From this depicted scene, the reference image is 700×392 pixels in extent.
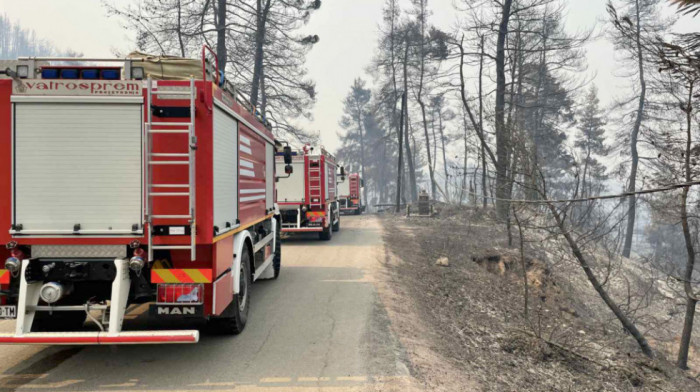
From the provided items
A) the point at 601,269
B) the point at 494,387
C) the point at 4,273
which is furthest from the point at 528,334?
the point at 4,273

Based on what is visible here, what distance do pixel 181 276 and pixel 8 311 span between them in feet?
5.32

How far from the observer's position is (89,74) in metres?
4.46

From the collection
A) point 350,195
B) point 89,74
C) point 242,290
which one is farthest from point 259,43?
point 350,195

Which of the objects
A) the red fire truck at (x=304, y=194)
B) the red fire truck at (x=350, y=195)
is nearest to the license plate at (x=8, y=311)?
the red fire truck at (x=304, y=194)

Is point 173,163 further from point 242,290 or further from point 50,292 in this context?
point 242,290

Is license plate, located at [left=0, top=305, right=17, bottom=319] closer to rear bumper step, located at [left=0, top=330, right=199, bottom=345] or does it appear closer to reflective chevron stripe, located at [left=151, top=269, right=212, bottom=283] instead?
rear bumper step, located at [left=0, top=330, right=199, bottom=345]

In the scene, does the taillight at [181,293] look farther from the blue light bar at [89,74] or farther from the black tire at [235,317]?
the blue light bar at [89,74]

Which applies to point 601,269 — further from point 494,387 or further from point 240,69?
point 240,69

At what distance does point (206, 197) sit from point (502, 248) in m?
13.4

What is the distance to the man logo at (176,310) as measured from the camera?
452cm

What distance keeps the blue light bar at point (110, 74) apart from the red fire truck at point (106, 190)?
14mm

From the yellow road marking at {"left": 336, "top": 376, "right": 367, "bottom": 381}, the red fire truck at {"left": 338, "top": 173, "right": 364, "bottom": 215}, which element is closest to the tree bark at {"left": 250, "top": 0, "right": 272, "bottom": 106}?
the red fire truck at {"left": 338, "top": 173, "right": 364, "bottom": 215}

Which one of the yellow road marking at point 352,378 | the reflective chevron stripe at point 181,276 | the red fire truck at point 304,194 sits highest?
the red fire truck at point 304,194

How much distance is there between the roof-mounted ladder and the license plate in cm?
138
